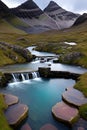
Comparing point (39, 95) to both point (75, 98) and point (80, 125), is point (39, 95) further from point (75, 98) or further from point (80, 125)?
point (80, 125)

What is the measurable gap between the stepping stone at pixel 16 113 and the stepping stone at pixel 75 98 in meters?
10.6

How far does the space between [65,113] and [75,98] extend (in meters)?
8.54

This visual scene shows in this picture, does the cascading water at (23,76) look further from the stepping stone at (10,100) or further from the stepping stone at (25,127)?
the stepping stone at (25,127)

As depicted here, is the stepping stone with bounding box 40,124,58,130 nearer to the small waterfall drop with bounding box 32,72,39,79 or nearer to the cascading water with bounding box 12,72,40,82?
the cascading water with bounding box 12,72,40,82

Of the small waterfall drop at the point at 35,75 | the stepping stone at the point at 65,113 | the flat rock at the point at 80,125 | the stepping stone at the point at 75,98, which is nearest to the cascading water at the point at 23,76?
the small waterfall drop at the point at 35,75

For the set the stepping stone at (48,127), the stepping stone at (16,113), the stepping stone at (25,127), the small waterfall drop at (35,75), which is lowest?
the small waterfall drop at (35,75)

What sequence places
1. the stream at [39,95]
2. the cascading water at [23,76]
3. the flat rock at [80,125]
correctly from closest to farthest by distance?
the flat rock at [80,125] < the stream at [39,95] < the cascading water at [23,76]

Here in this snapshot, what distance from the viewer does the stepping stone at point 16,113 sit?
4476 cm

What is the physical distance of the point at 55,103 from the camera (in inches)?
2228

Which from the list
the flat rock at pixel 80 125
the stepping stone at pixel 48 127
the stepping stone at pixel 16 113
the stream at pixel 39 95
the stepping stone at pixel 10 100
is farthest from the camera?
the stepping stone at pixel 10 100

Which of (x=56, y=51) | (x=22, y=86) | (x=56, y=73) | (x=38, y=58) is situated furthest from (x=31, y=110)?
(x=56, y=51)

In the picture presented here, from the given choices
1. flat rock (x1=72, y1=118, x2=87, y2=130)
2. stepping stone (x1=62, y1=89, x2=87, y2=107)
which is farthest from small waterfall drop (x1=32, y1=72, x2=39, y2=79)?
flat rock (x1=72, y1=118, x2=87, y2=130)

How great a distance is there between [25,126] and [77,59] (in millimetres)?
67241

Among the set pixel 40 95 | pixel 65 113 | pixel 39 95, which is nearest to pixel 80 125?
pixel 65 113
